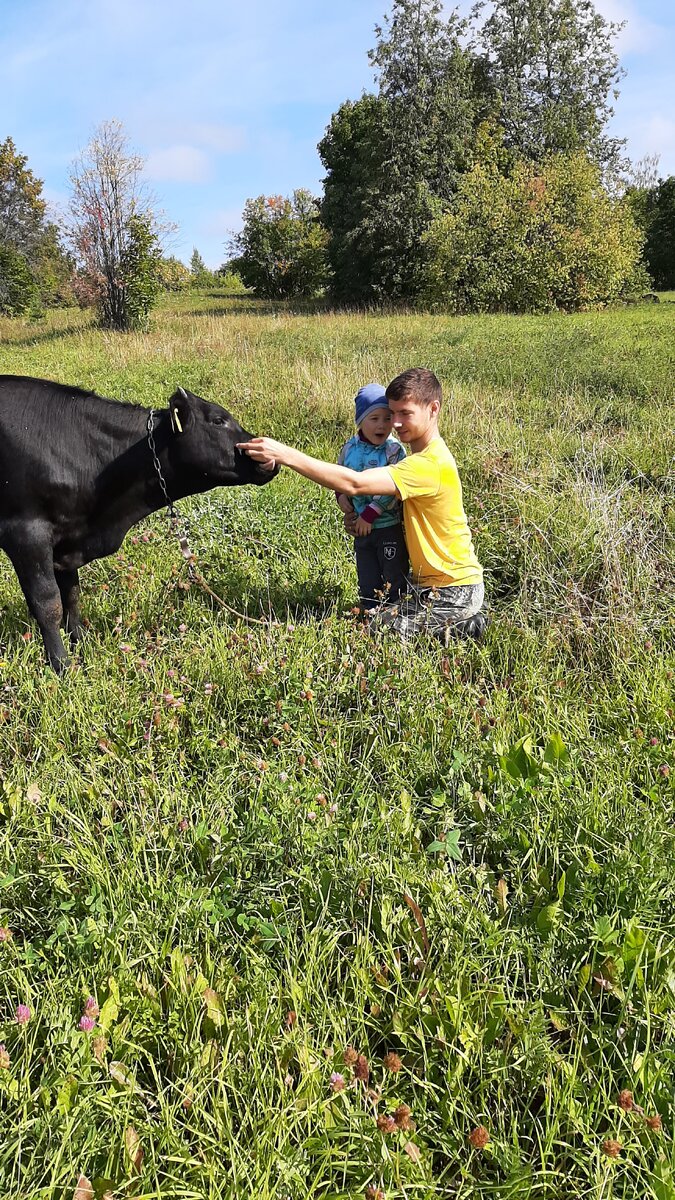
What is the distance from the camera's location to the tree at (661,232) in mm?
39375

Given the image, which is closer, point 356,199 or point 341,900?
point 341,900

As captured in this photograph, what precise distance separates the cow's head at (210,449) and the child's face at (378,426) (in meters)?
0.55

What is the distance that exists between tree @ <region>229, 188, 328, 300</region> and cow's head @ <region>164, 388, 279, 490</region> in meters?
41.4

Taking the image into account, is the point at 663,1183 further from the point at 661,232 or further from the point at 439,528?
the point at 661,232

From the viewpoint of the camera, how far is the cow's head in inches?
148

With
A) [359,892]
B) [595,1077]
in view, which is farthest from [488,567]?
[595,1077]

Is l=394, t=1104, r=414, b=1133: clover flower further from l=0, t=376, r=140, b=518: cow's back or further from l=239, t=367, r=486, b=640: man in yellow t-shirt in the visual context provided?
l=0, t=376, r=140, b=518: cow's back

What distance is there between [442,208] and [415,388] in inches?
1189

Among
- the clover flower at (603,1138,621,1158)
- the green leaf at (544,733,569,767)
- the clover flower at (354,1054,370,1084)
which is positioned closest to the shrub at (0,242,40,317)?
the green leaf at (544,733,569,767)

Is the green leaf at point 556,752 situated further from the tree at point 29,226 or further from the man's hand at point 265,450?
the tree at point 29,226

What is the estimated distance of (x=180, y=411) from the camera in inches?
144

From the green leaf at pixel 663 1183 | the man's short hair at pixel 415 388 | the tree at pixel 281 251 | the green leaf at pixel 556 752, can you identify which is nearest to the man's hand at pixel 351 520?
the man's short hair at pixel 415 388

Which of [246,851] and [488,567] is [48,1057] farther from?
[488,567]

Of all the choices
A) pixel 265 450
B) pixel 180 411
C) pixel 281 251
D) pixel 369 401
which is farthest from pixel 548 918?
pixel 281 251
